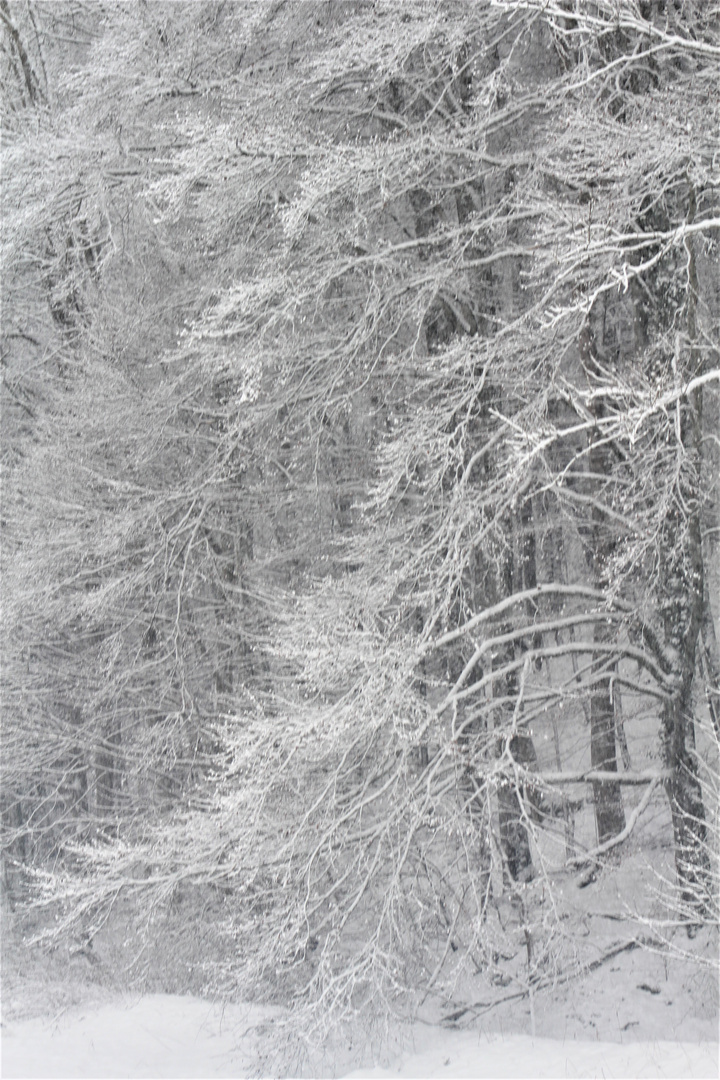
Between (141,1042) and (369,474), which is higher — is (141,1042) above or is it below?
below

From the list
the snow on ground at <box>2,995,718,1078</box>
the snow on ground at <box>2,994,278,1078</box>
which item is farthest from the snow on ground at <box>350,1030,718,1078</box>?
the snow on ground at <box>2,994,278,1078</box>

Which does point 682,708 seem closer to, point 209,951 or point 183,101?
point 209,951

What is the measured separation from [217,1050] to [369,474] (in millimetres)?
5481

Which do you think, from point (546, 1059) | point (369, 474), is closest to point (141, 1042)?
point (546, 1059)

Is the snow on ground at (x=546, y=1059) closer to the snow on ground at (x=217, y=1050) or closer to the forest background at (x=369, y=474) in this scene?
the snow on ground at (x=217, y=1050)

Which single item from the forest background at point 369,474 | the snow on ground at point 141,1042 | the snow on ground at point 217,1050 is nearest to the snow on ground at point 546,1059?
the snow on ground at point 217,1050

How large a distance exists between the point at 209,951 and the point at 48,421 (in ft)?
19.2

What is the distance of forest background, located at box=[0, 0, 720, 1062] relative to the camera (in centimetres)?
763

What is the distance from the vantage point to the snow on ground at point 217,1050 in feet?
23.7

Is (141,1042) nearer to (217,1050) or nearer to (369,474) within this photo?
(217,1050)

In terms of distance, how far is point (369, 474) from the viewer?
11305mm

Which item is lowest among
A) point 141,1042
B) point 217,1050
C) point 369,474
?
point 141,1042

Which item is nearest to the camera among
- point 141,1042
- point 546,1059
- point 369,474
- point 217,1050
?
point 546,1059

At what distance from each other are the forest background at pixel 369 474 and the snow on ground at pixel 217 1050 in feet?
1.49
